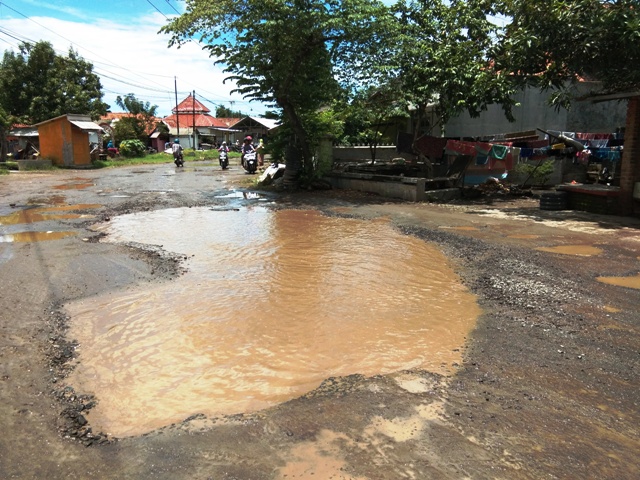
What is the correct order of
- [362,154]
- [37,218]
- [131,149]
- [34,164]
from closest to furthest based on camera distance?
1. [37,218]
2. [362,154]
3. [34,164]
4. [131,149]

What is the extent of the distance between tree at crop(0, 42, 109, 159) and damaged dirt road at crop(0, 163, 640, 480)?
29.2 m

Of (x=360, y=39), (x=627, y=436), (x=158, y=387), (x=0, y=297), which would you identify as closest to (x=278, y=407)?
(x=158, y=387)

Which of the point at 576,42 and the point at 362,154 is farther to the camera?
the point at 362,154

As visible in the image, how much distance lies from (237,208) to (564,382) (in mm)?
9931

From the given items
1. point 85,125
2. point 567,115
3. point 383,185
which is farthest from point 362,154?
point 85,125

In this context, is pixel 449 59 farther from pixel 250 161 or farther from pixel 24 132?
pixel 24 132

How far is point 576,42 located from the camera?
35.1 ft

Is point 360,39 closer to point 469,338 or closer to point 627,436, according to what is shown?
point 469,338

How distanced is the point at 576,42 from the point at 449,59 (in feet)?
12.0

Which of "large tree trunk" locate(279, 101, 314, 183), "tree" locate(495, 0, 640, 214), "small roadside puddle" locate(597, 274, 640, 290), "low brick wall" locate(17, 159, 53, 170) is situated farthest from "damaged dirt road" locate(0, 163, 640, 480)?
"low brick wall" locate(17, 159, 53, 170)

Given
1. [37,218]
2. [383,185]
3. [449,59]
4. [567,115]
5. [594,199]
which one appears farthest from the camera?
[567,115]

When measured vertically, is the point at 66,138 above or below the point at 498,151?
above

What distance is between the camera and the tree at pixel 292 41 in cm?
1290

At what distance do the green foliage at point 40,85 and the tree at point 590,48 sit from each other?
29.4m
